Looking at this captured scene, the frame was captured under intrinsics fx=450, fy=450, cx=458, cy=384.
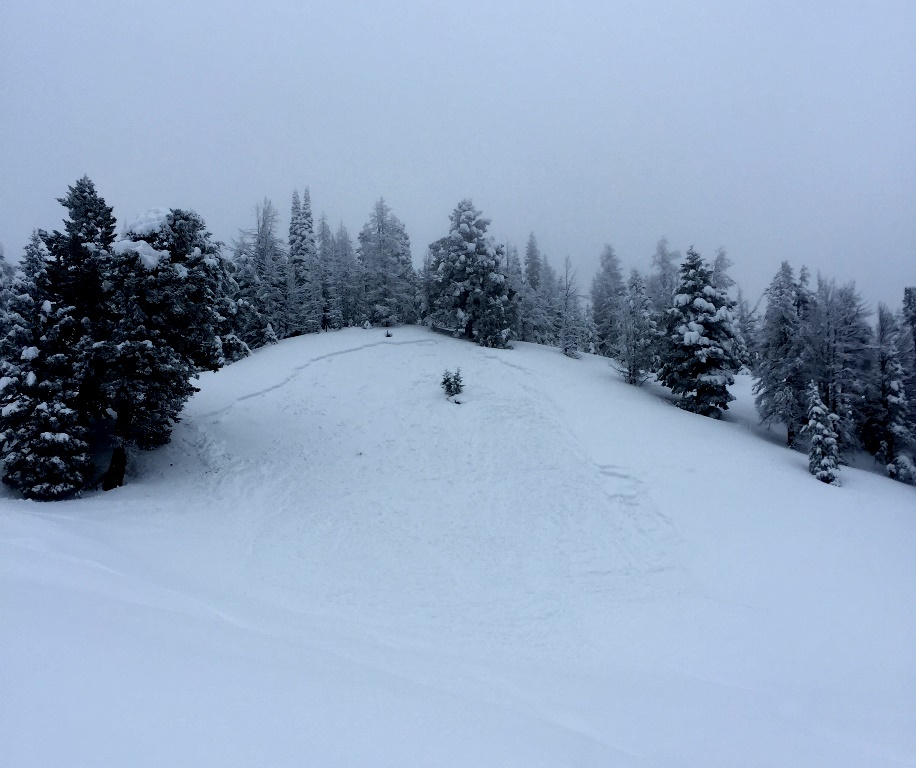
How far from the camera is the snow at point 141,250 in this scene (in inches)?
606

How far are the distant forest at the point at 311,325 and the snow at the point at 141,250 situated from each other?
51 millimetres

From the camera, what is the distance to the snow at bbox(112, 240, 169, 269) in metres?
15.4

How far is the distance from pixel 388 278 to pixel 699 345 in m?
24.9

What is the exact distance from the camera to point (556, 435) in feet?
67.5

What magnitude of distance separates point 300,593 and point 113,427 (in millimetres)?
12683

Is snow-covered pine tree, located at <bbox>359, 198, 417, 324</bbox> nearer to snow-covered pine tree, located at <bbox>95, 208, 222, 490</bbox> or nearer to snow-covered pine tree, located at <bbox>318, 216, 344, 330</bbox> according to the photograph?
snow-covered pine tree, located at <bbox>318, 216, 344, 330</bbox>

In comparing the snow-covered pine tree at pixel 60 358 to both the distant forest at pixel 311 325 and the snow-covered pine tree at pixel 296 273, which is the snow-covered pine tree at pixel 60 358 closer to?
the distant forest at pixel 311 325

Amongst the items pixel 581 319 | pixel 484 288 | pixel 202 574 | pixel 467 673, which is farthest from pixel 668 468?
pixel 581 319

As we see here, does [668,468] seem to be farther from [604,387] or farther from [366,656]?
[366,656]

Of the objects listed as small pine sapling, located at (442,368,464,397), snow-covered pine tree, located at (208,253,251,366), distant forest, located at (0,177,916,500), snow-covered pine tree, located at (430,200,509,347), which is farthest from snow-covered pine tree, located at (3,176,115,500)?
snow-covered pine tree, located at (430,200,509,347)

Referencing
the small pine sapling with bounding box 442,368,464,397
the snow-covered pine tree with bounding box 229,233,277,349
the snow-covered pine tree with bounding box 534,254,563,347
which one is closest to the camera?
the small pine sapling with bounding box 442,368,464,397

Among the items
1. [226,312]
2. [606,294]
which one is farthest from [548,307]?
[226,312]

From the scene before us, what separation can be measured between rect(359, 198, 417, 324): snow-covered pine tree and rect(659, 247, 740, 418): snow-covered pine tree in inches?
852

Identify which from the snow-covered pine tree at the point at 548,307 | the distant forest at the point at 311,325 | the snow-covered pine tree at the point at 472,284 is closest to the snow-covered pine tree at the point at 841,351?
the distant forest at the point at 311,325
